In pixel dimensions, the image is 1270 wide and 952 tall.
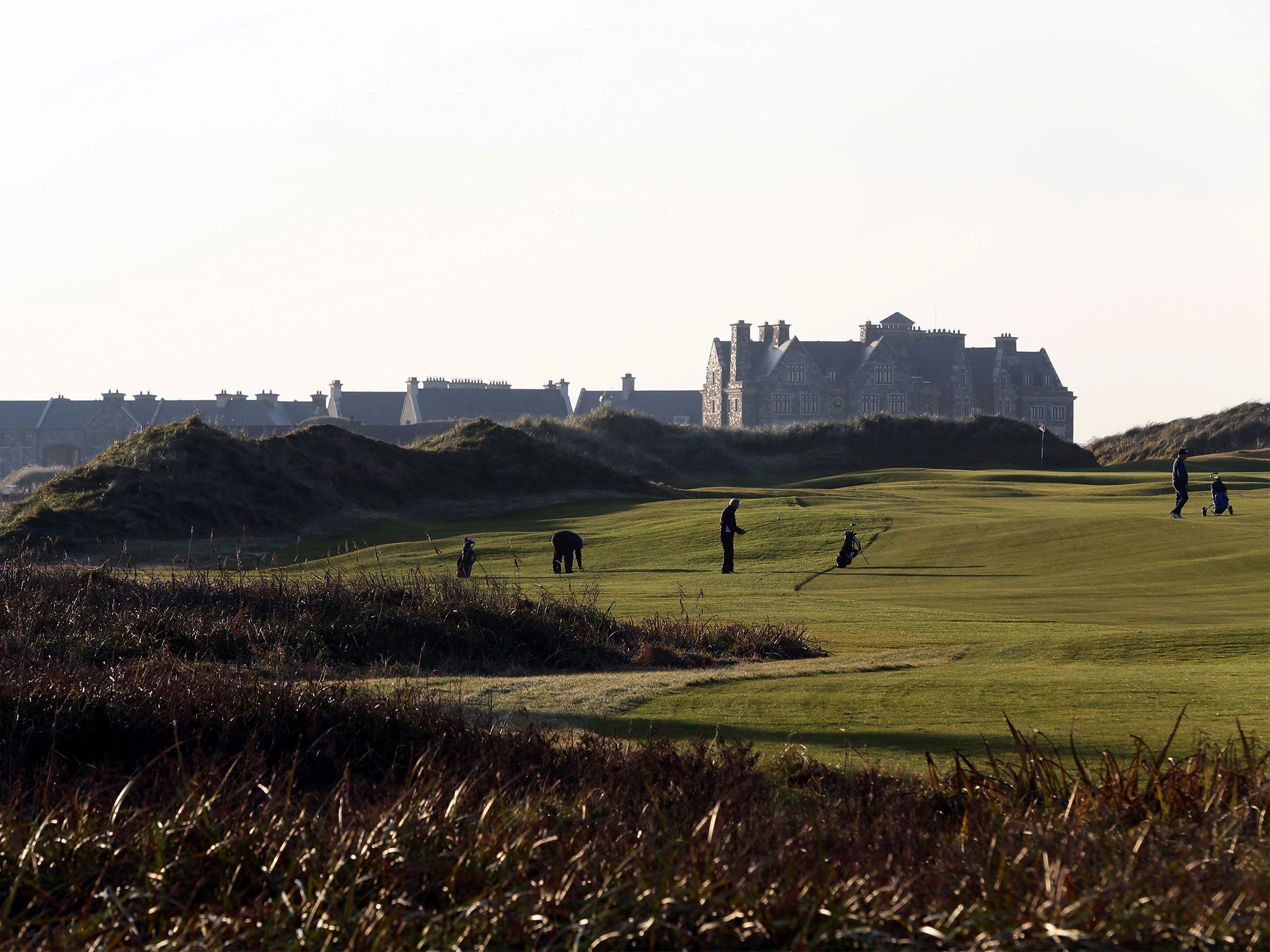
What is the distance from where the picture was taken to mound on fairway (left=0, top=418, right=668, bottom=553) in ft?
145

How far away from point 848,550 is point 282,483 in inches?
1105

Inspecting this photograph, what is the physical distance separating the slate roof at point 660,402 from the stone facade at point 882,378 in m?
18.7

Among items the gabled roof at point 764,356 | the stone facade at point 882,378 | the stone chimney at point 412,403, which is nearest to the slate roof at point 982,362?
the stone facade at point 882,378

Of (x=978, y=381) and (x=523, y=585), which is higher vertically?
(x=978, y=381)

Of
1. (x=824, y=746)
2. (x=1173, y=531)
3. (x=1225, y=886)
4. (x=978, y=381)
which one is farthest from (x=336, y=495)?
(x=978, y=381)

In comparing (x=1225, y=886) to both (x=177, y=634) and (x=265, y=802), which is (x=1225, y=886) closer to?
(x=265, y=802)

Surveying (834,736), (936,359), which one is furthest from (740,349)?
(834,736)

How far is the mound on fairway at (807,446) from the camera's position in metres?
75.1

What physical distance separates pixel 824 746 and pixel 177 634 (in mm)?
9328

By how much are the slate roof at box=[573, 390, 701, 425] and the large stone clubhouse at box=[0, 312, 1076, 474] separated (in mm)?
14706

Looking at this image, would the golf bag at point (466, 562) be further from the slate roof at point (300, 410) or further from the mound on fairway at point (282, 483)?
the slate roof at point (300, 410)

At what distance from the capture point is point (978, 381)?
428 ft

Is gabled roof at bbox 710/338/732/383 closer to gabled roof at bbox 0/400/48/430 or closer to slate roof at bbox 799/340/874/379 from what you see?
slate roof at bbox 799/340/874/379

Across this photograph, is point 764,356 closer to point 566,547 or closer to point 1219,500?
point 1219,500
